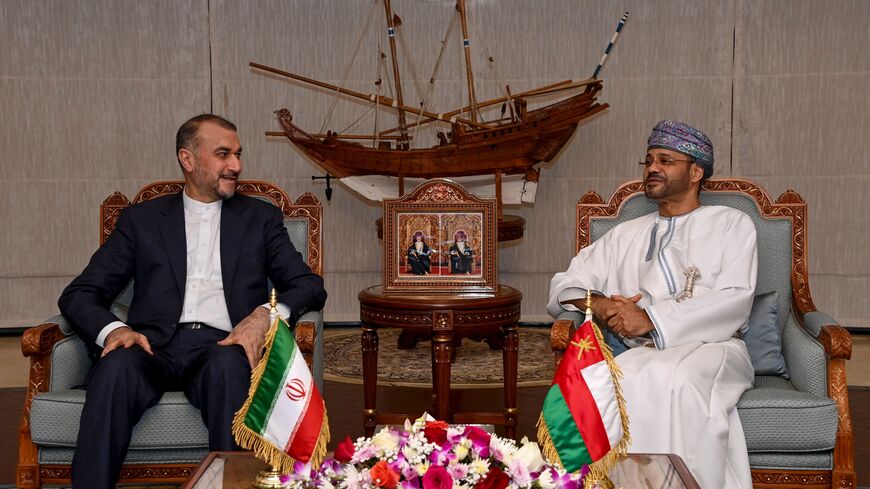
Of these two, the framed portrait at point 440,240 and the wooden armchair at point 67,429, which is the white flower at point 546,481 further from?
the framed portrait at point 440,240

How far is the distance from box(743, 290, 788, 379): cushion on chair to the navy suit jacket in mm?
1644

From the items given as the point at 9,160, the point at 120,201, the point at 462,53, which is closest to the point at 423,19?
the point at 462,53

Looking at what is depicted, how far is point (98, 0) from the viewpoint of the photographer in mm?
7301

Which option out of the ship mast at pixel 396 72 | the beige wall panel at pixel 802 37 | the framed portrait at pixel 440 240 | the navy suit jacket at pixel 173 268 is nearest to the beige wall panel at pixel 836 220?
the beige wall panel at pixel 802 37

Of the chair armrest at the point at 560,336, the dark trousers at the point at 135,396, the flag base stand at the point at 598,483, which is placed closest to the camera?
the flag base stand at the point at 598,483

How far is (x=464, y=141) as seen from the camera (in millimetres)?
6992

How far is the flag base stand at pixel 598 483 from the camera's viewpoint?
82.7 inches

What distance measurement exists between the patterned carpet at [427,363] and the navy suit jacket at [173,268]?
2035mm

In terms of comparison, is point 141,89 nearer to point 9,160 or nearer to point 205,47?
point 205,47

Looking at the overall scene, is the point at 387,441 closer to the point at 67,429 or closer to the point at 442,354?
the point at 67,429

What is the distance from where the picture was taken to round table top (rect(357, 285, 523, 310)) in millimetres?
4039

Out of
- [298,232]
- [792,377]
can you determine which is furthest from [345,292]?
[792,377]

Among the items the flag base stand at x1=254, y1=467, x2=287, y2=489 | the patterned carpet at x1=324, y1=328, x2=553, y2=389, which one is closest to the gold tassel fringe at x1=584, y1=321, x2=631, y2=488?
the flag base stand at x1=254, y1=467, x2=287, y2=489

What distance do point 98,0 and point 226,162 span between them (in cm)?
417
